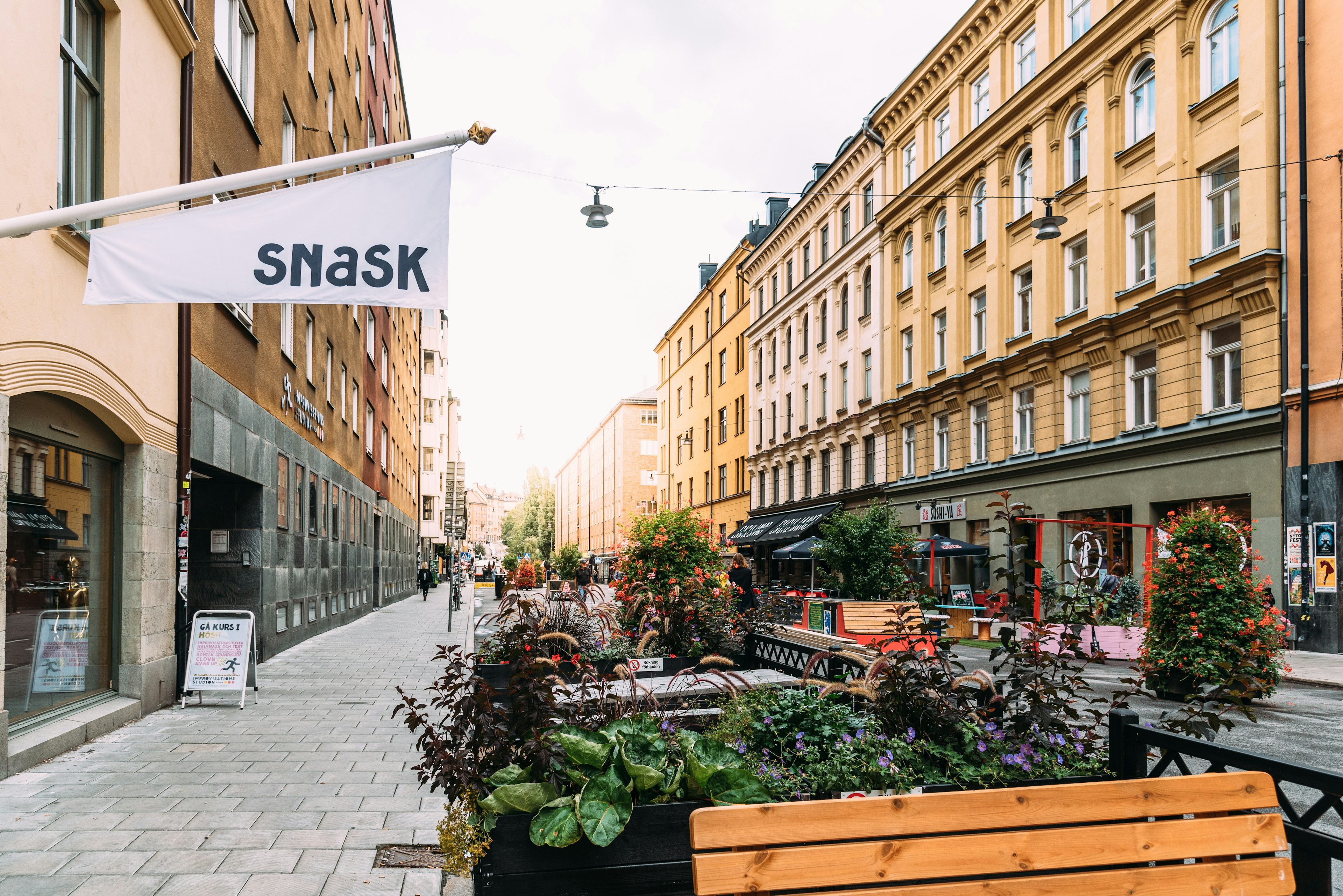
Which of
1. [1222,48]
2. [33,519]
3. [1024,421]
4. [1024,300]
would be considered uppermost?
[1222,48]

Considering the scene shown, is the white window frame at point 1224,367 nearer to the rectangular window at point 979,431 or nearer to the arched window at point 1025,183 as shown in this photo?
the arched window at point 1025,183

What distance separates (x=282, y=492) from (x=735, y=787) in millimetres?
15620

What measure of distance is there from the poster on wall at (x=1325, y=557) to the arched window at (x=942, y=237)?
638 inches

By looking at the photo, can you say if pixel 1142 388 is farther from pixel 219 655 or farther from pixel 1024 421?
pixel 219 655

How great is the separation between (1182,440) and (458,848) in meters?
20.1

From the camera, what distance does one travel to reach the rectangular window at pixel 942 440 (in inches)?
1214

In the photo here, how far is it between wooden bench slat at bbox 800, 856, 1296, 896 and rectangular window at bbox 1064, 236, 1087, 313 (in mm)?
23127

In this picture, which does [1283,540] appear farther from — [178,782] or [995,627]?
[178,782]

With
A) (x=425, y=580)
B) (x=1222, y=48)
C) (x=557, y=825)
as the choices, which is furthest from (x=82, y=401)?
(x=425, y=580)

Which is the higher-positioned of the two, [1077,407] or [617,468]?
[1077,407]

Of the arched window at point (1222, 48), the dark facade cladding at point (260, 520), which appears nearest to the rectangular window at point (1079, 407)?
the arched window at point (1222, 48)

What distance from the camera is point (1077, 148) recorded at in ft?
81.8

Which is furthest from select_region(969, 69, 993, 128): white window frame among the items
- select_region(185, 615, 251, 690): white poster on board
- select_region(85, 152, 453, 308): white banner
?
select_region(85, 152, 453, 308): white banner

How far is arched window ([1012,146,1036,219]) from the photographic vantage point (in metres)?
26.8
